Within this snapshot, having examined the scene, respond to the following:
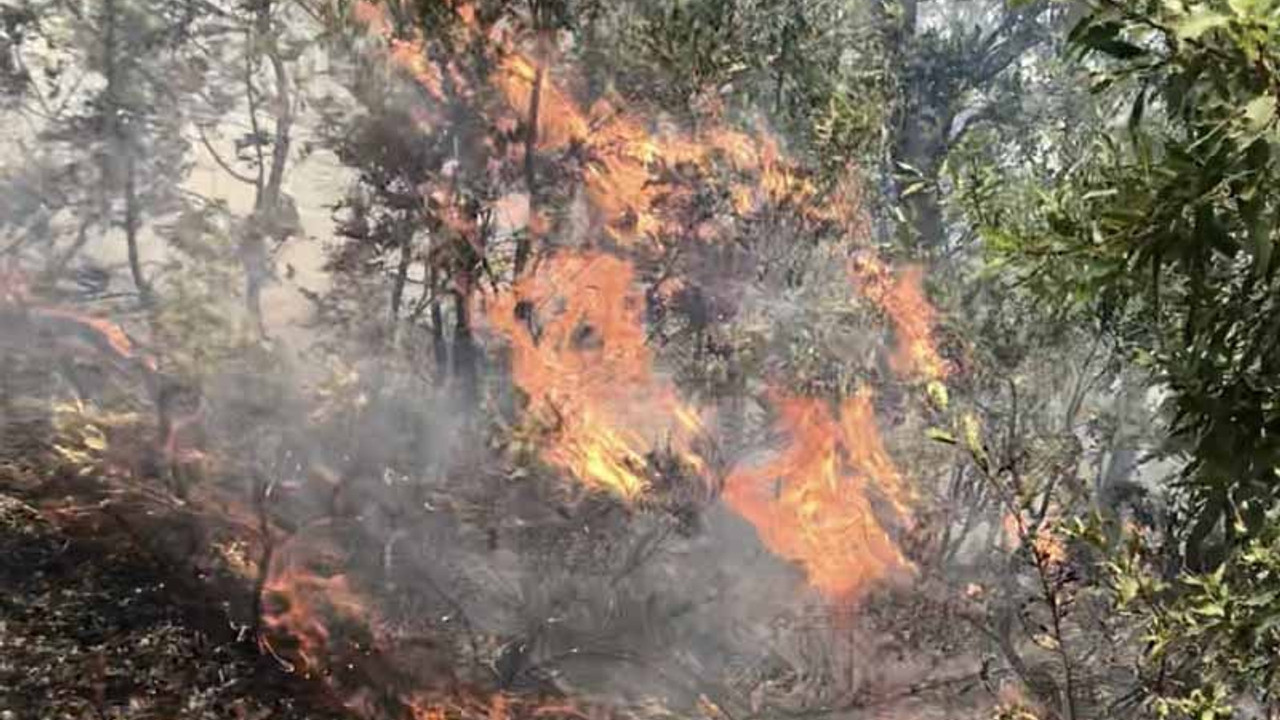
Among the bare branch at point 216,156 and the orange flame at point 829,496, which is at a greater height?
the bare branch at point 216,156

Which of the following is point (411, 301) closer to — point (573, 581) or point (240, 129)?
point (240, 129)

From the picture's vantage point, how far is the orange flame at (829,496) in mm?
7852

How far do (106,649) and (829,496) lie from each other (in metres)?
4.87

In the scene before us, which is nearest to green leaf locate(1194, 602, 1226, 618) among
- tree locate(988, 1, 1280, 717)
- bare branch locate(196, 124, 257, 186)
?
tree locate(988, 1, 1280, 717)

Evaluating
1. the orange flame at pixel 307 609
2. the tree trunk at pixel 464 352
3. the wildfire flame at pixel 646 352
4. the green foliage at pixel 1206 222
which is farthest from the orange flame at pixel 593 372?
the green foliage at pixel 1206 222

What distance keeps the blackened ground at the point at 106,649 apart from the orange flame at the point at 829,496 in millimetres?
3396

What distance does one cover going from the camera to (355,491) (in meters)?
6.64

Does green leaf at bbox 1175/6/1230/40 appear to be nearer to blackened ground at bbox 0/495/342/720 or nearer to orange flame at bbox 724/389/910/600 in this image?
blackened ground at bbox 0/495/342/720

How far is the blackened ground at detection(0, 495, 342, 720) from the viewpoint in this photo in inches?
204

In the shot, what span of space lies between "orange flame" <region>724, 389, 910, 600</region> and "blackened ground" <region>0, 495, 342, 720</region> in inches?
134

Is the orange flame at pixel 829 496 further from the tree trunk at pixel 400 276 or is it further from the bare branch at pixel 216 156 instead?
the bare branch at pixel 216 156

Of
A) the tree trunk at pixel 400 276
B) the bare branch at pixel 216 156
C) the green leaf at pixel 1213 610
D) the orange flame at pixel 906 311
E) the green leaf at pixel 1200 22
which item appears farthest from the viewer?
the orange flame at pixel 906 311

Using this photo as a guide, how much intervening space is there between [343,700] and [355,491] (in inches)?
50.3

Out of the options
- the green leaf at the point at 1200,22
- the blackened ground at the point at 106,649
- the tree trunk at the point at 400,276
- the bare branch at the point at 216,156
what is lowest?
the blackened ground at the point at 106,649
